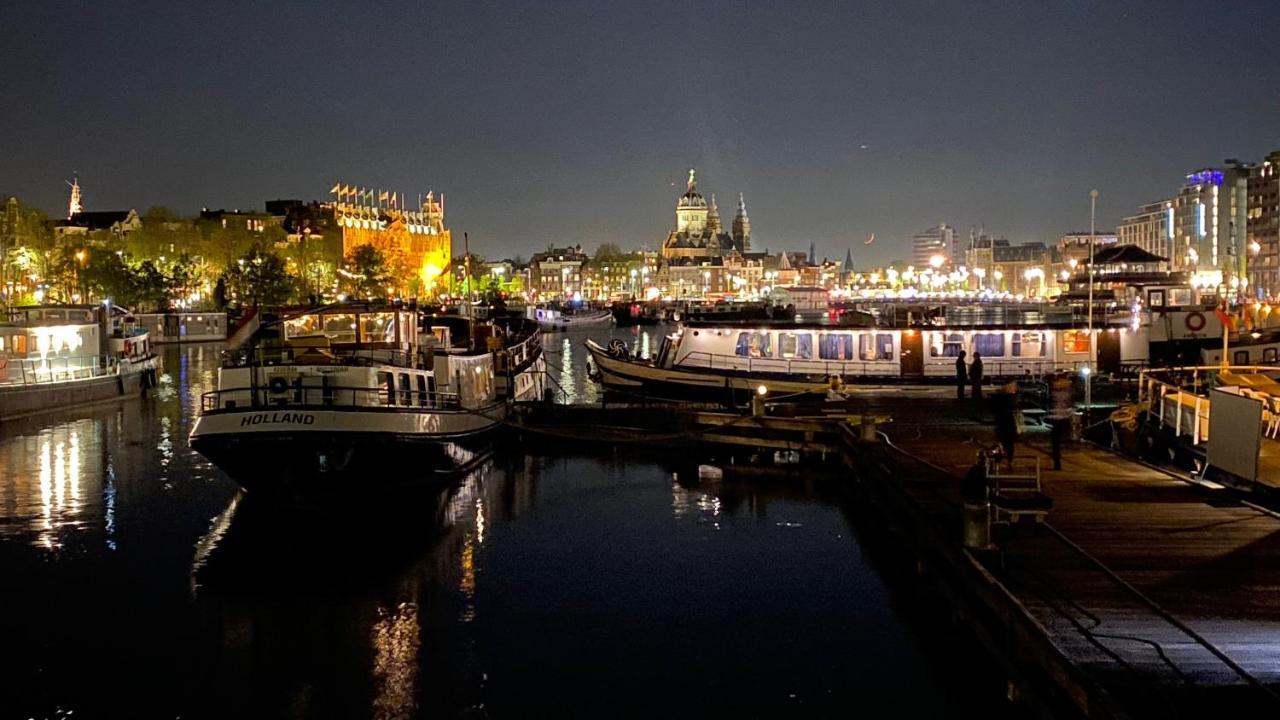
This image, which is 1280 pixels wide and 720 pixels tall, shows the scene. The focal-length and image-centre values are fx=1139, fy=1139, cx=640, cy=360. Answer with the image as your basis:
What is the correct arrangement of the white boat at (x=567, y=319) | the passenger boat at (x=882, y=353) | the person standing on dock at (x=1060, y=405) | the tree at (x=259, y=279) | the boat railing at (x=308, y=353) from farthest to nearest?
the white boat at (x=567, y=319) → the tree at (x=259, y=279) → the passenger boat at (x=882, y=353) → the boat railing at (x=308, y=353) → the person standing on dock at (x=1060, y=405)

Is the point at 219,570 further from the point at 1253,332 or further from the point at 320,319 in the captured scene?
the point at 1253,332

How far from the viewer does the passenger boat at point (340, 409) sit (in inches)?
1070

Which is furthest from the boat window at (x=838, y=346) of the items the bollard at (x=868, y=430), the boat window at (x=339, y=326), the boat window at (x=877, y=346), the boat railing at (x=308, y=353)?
the boat window at (x=339, y=326)

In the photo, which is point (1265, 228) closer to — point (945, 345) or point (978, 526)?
point (945, 345)

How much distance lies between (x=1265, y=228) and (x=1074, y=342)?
155760 millimetres

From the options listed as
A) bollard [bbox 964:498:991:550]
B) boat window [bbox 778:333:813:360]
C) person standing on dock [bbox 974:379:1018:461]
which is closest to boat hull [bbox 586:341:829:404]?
boat window [bbox 778:333:813:360]

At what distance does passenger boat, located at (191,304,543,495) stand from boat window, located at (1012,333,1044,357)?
2200cm

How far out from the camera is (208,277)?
126 meters

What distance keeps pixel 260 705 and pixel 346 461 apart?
12003 mm

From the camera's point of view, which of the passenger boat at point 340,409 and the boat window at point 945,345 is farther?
the boat window at point 945,345

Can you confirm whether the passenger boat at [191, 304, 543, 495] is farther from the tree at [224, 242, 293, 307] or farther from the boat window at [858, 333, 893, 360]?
the tree at [224, 242, 293, 307]

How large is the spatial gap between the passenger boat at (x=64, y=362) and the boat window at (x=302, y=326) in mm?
22994

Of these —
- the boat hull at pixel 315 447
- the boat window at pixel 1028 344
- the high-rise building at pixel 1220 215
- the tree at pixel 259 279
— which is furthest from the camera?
the high-rise building at pixel 1220 215

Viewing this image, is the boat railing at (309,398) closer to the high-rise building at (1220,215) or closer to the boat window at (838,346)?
the boat window at (838,346)
